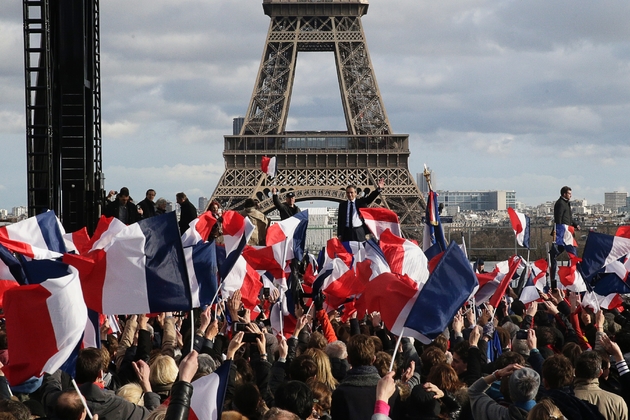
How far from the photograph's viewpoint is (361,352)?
216 inches

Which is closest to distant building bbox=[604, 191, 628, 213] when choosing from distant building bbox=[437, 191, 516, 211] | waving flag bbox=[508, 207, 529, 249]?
distant building bbox=[437, 191, 516, 211]

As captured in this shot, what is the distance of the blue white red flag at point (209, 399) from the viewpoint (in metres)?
4.65

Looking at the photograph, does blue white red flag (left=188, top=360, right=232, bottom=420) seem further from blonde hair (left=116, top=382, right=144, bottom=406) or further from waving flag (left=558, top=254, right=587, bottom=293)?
waving flag (left=558, top=254, right=587, bottom=293)

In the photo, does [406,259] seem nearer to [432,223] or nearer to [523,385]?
[432,223]

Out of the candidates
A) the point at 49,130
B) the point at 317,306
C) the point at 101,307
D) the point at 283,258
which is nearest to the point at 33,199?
the point at 49,130

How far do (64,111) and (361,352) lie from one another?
9206 millimetres

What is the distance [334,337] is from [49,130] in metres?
5.91

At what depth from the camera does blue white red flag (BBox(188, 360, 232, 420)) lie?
4652mm

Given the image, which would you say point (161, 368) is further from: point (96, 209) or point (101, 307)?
point (96, 209)

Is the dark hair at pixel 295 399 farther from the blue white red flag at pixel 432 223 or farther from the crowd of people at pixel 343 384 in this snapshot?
the blue white red flag at pixel 432 223

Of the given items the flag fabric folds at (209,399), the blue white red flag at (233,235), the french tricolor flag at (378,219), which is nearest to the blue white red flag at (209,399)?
the flag fabric folds at (209,399)

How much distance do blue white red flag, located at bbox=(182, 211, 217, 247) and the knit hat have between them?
6088 mm

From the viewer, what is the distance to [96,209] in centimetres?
1430

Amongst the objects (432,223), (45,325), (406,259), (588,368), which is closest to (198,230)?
(406,259)
